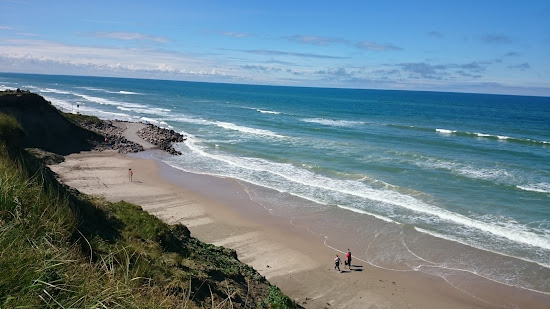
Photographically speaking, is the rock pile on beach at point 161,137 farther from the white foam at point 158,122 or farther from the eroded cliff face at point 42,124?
the eroded cliff face at point 42,124

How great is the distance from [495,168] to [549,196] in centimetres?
880

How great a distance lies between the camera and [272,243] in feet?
70.9

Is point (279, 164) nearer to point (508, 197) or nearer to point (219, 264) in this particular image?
point (508, 197)

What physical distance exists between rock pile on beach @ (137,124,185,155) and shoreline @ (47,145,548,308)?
963 centimetres

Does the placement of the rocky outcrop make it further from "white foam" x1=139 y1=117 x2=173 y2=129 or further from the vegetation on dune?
the vegetation on dune

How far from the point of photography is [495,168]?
37.3 metres

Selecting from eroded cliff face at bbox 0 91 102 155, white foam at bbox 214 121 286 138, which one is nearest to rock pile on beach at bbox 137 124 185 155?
eroded cliff face at bbox 0 91 102 155

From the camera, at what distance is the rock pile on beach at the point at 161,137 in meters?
47.0

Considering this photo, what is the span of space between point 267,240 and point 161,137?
33287 mm

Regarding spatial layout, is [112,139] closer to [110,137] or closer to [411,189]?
[110,137]

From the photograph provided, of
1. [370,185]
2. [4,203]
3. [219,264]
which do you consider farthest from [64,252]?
[370,185]

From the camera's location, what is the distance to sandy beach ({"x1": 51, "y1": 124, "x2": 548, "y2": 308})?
54.5ft

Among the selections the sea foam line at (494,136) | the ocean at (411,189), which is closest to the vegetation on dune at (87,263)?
the ocean at (411,189)

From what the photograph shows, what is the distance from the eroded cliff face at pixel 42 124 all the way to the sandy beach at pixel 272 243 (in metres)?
4.69
